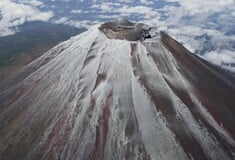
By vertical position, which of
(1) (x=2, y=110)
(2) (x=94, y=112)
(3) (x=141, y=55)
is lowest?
(1) (x=2, y=110)

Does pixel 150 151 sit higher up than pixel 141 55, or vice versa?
pixel 141 55

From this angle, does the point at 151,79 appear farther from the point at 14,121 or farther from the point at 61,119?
the point at 14,121

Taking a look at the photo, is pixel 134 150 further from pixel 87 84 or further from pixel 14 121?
pixel 14 121

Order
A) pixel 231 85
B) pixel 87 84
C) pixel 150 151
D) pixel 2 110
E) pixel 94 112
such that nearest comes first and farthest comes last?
1. pixel 150 151
2. pixel 94 112
3. pixel 87 84
4. pixel 2 110
5. pixel 231 85

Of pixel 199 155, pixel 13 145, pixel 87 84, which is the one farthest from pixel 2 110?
pixel 199 155

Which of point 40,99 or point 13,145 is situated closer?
point 13,145

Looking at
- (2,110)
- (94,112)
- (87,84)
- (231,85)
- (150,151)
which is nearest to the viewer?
(150,151)

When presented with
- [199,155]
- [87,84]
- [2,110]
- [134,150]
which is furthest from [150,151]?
[2,110]
